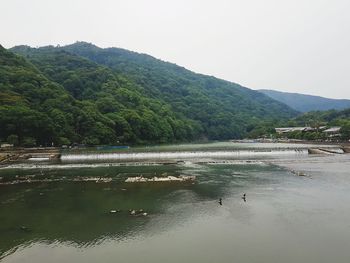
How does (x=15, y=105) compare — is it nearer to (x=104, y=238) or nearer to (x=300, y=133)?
(x=104, y=238)

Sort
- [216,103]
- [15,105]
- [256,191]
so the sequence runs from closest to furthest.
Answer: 1. [256,191]
2. [15,105]
3. [216,103]

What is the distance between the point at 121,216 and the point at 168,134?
82.2 m

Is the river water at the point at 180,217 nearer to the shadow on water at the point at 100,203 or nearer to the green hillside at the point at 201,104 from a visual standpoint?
the shadow on water at the point at 100,203

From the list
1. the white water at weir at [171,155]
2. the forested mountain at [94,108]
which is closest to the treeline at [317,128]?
the forested mountain at [94,108]

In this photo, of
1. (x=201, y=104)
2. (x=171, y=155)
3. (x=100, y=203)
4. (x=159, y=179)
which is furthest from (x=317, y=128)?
(x=100, y=203)

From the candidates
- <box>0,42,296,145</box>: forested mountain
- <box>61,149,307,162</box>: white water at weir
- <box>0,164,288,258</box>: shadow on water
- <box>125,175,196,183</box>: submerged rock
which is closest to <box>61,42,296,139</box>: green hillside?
<box>0,42,296,145</box>: forested mountain

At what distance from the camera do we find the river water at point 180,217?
645 inches

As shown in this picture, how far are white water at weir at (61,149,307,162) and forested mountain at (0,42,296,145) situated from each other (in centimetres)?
1729

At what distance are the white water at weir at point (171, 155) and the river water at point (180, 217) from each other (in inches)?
565

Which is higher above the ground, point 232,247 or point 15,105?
point 15,105

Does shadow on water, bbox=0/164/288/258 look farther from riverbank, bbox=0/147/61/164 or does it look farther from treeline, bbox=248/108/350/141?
treeline, bbox=248/108/350/141

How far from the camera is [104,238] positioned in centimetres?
1819

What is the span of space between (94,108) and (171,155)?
4146 centimetres

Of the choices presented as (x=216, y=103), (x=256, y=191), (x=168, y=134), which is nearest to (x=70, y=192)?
(x=256, y=191)
